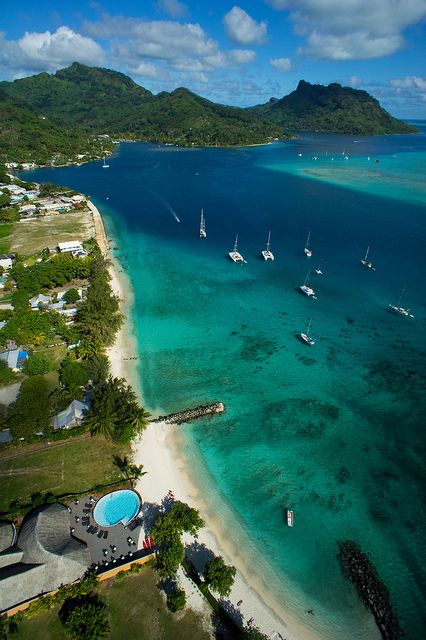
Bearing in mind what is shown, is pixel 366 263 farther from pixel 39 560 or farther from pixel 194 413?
pixel 39 560

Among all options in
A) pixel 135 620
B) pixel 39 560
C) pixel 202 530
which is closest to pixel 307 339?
pixel 202 530

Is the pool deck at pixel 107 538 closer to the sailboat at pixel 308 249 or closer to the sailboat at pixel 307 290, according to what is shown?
the sailboat at pixel 307 290

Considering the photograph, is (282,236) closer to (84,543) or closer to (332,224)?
(332,224)

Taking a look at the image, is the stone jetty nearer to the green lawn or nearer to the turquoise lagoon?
the turquoise lagoon

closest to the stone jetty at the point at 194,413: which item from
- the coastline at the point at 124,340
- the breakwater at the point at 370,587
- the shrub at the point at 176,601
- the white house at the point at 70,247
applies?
the coastline at the point at 124,340

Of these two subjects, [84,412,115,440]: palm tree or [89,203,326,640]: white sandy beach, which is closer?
[89,203,326,640]: white sandy beach

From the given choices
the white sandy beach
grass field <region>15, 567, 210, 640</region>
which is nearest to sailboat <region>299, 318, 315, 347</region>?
the white sandy beach
